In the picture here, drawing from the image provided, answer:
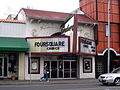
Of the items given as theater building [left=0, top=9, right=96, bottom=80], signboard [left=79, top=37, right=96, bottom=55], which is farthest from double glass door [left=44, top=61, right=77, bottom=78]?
signboard [left=79, top=37, right=96, bottom=55]

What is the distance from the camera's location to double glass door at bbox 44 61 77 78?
3120cm

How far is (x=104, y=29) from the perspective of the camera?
110ft

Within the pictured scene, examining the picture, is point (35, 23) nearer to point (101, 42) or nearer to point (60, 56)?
point (60, 56)

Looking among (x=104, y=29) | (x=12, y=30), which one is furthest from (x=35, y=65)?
(x=104, y=29)

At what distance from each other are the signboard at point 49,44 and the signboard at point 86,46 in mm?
1598

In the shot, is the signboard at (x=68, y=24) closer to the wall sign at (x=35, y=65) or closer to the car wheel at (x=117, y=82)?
the wall sign at (x=35, y=65)

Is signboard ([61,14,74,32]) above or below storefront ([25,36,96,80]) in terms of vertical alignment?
above

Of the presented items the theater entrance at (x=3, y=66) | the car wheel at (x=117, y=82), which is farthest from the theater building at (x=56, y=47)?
the car wheel at (x=117, y=82)

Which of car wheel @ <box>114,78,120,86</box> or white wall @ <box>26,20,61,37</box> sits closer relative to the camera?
car wheel @ <box>114,78,120,86</box>

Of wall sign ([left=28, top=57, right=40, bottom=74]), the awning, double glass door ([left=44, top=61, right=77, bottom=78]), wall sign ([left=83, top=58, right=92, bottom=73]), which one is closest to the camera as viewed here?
the awning

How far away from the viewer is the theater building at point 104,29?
33156 mm

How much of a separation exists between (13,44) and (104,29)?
12.0 metres

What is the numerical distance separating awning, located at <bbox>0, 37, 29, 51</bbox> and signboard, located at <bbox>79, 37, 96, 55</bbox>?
5830 millimetres

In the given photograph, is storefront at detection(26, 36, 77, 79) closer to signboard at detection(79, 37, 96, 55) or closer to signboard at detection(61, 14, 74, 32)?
signboard at detection(79, 37, 96, 55)
